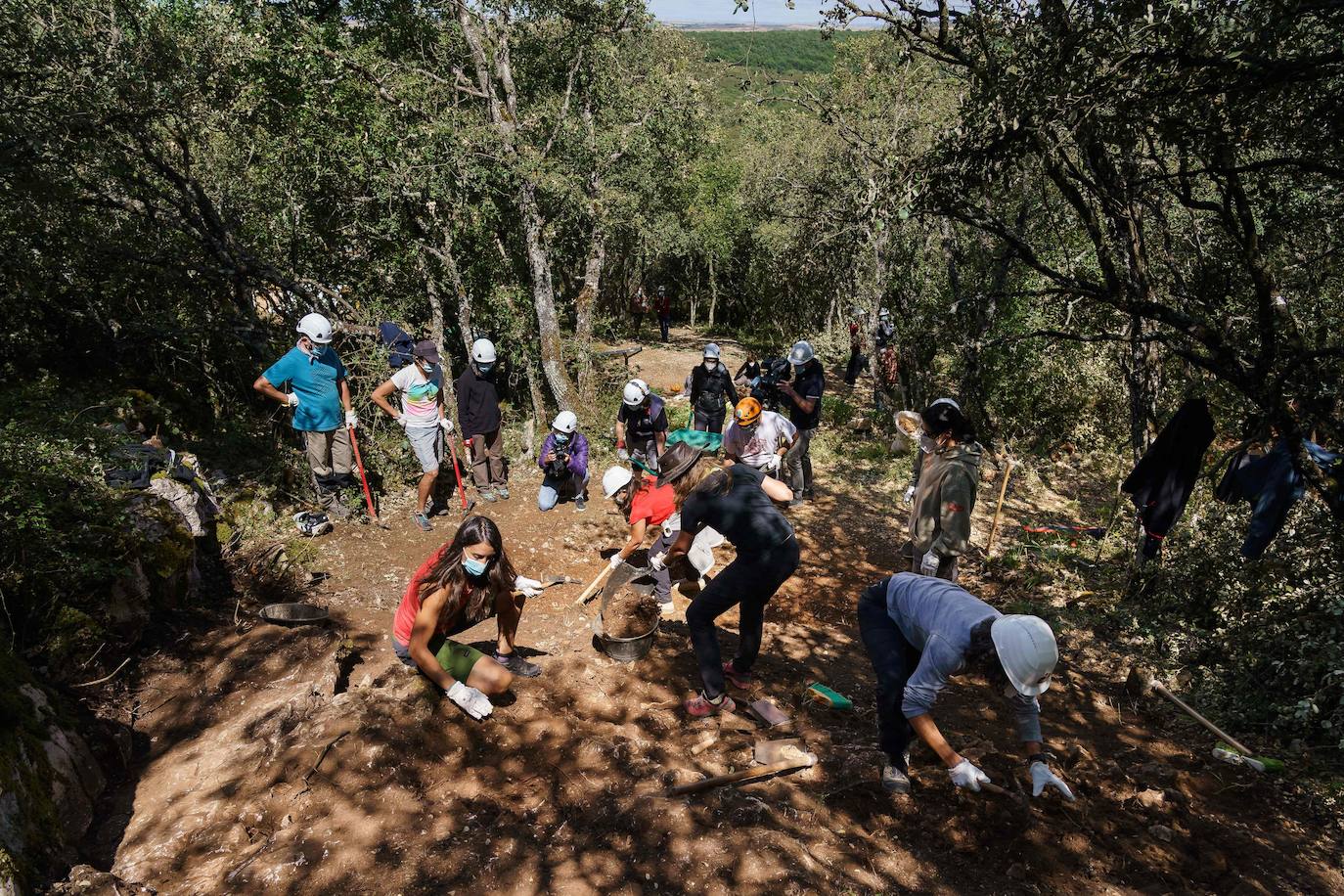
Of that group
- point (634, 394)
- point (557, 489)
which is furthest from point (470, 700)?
point (557, 489)

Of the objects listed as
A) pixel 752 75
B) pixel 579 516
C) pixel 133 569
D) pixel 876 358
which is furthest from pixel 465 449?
pixel 876 358

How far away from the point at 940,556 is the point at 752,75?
8488 mm

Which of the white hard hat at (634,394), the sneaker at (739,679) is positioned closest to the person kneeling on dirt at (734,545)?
the sneaker at (739,679)

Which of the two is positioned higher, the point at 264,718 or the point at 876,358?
the point at 876,358

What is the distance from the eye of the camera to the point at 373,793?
351 cm

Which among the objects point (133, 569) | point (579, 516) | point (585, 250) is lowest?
point (579, 516)

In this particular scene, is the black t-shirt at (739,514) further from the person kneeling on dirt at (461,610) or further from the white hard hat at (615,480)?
the person kneeling on dirt at (461,610)

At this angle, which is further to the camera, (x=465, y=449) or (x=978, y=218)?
(x=465, y=449)

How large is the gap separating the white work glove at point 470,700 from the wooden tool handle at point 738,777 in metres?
1.20

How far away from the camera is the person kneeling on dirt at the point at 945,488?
468 cm

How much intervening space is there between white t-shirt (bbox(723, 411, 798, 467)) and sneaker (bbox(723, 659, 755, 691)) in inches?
83.2

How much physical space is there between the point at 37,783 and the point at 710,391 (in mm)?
6768

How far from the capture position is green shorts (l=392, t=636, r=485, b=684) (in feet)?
13.3

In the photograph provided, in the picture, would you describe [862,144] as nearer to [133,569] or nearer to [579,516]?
[579,516]
